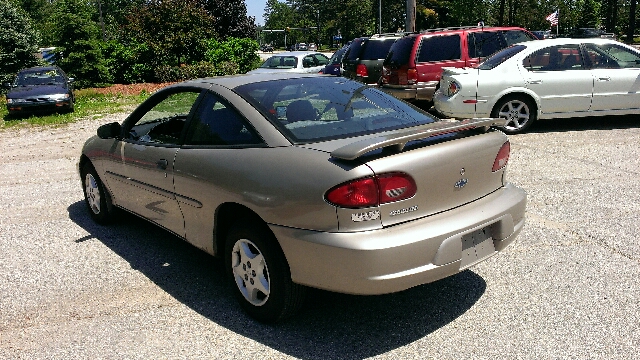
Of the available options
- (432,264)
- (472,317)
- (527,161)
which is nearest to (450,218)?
(432,264)

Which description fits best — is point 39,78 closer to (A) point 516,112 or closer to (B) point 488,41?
(B) point 488,41

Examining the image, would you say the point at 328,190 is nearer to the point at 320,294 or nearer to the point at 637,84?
the point at 320,294

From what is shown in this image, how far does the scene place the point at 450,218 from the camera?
3.27 m

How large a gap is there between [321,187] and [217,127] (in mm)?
1186

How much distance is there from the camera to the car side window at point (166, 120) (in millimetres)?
4363

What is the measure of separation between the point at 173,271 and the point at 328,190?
6.79 ft

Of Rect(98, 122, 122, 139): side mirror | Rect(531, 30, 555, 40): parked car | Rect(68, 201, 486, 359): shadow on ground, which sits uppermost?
Rect(531, 30, 555, 40): parked car

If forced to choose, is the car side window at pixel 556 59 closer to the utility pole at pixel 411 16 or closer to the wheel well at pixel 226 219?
the wheel well at pixel 226 219

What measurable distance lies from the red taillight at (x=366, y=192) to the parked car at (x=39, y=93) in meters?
16.0

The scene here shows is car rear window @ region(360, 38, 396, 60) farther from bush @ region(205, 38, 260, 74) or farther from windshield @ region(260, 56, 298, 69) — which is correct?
bush @ region(205, 38, 260, 74)

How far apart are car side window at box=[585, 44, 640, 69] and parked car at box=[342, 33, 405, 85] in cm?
581

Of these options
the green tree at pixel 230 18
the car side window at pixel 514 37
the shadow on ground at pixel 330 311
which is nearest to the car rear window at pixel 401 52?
the car side window at pixel 514 37

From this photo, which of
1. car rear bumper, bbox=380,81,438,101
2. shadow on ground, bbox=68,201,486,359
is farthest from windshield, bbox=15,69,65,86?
shadow on ground, bbox=68,201,486,359

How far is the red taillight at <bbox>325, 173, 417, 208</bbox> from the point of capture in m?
3.01
